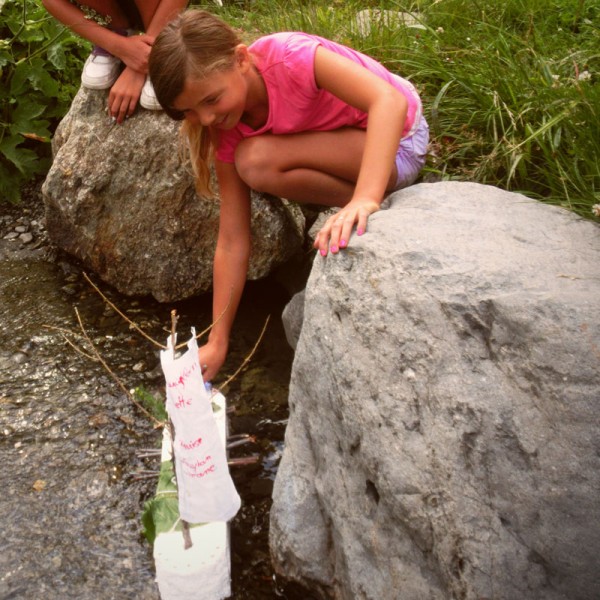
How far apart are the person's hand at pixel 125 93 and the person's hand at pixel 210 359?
1223 millimetres

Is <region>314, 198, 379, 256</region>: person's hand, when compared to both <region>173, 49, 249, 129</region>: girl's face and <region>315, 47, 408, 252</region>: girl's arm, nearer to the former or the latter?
<region>315, 47, 408, 252</region>: girl's arm

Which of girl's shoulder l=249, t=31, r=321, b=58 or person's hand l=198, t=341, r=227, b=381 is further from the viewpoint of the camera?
person's hand l=198, t=341, r=227, b=381

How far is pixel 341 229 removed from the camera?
2023mm

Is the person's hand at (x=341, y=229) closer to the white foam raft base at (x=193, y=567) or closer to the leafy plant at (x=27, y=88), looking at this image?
the white foam raft base at (x=193, y=567)

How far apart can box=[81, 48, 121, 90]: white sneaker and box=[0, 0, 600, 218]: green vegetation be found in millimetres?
866

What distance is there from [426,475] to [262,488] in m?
0.94

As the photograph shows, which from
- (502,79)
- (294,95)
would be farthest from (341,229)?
Result: (502,79)

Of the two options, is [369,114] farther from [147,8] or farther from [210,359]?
[147,8]

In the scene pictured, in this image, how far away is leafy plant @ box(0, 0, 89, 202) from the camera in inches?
158

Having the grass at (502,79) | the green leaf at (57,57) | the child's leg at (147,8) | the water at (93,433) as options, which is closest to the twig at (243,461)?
the water at (93,433)

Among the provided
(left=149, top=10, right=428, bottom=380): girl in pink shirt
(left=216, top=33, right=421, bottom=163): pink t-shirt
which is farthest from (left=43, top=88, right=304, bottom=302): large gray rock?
(left=216, top=33, right=421, bottom=163): pink t-shirt

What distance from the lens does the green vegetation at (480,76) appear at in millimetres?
2723

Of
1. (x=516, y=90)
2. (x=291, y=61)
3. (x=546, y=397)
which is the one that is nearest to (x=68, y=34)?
(x=291, y=61)

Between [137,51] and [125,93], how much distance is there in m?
A: 0.20
